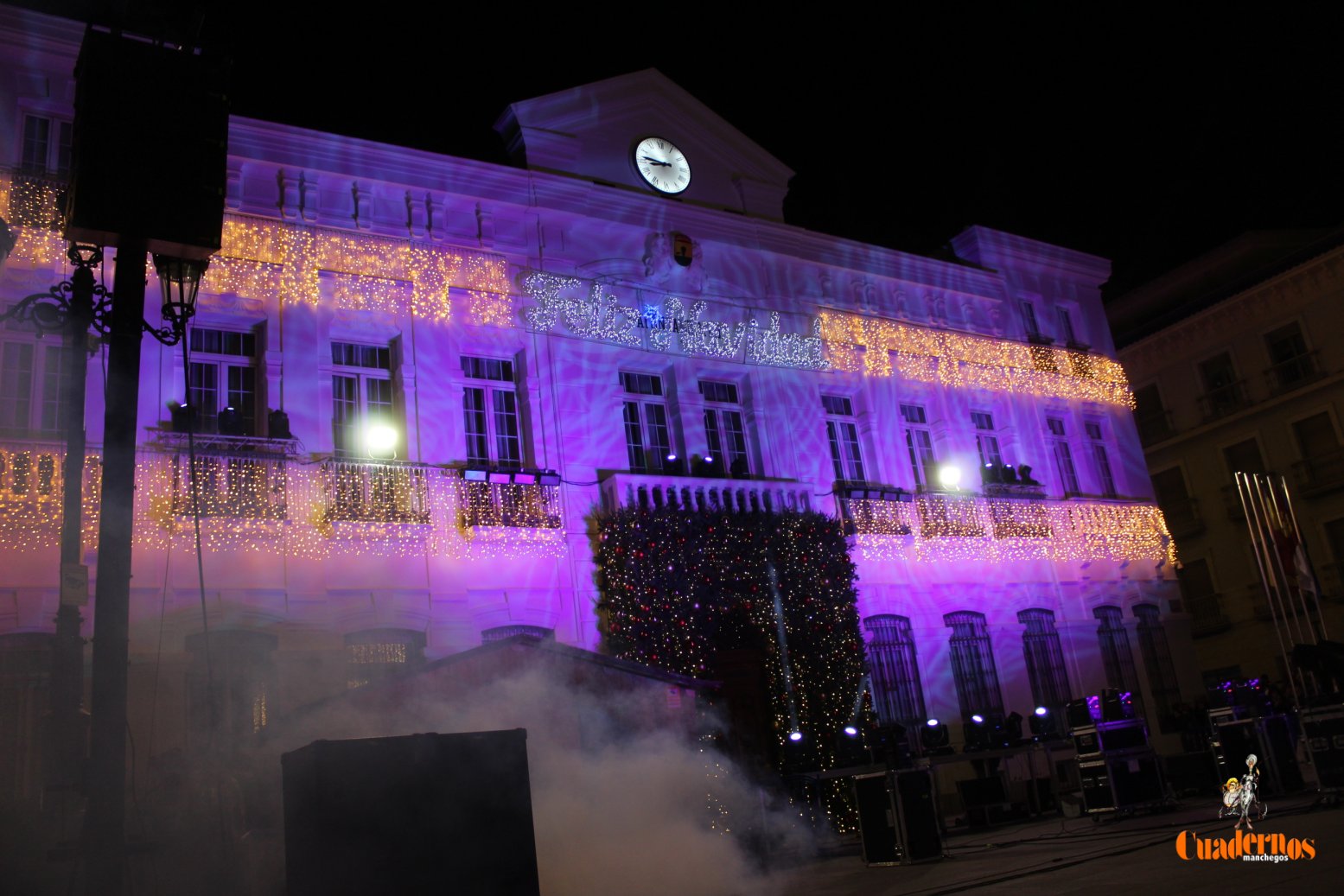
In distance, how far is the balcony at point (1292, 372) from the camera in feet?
88.4

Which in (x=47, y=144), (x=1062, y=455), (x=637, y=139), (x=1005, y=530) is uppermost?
(x=637, y=139)

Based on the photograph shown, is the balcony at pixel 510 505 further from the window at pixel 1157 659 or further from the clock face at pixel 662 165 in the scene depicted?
the window at pixel 1157 659

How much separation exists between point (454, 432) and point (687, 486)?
3703mm

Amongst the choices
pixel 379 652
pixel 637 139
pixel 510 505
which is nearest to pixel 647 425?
pixel 510 505

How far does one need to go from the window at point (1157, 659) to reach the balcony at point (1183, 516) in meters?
8.38

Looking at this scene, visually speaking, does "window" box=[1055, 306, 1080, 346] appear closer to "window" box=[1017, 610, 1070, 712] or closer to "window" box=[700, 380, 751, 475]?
"window" box=[1017, 610, 1070, 712]

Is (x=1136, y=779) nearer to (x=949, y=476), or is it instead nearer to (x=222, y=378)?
(x=949, y=476)

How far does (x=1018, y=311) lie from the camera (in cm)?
2331

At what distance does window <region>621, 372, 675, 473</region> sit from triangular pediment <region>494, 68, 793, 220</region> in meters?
3.43

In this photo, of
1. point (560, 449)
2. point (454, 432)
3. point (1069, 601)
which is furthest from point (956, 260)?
point (454, 432)

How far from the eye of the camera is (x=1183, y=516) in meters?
30.4

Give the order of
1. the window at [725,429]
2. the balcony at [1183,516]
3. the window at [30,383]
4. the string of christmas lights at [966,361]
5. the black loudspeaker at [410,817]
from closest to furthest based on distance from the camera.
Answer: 1. the black loudspeaker at [410,817]
2. the window at [30,383]
3. the window at [725,429]
4. the string of christmas lights at [966,361]
5. the balcony at [1183,516]

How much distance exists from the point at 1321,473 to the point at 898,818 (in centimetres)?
2130

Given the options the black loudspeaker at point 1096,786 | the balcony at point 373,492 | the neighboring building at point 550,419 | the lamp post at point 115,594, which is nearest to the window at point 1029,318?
the neighboring building at point 550,419
